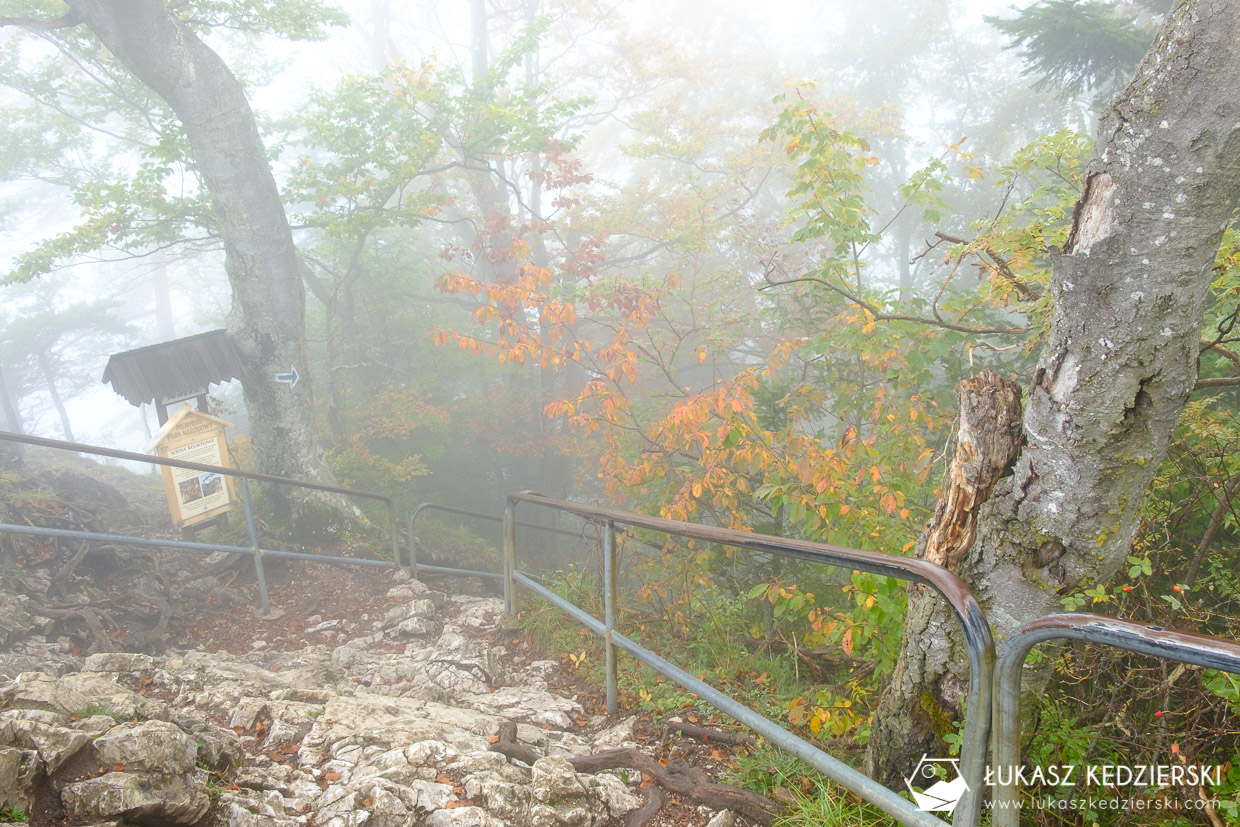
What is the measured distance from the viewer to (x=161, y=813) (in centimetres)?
166

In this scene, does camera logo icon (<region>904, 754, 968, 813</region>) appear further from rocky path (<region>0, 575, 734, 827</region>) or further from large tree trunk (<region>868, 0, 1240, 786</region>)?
rocky path (<region>0, 575, 734, 827</region>)

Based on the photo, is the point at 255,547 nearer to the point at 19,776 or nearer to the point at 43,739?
the point at 43,739

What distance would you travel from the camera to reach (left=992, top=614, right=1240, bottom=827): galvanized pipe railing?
935 mm

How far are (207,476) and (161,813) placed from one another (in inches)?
171

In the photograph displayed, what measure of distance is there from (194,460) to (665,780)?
16.2 ft

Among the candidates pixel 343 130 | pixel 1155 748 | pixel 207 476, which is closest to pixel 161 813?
pixel 1155 748

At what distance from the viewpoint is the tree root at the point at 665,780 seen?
2.00 meters

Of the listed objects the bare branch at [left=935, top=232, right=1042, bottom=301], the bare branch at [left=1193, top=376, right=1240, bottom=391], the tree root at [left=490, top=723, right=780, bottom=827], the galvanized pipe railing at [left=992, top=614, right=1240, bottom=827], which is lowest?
the tree root at [left=490, top=723, right=780, bottom=827]

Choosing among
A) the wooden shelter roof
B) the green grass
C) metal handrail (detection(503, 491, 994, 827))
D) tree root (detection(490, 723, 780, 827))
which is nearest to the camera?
metal handrail (detection(503, 491, 994, 827))

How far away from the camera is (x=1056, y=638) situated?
1.13m

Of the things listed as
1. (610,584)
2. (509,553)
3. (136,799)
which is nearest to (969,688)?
(610,584)

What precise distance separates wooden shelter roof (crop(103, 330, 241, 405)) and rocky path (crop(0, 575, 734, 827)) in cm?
235

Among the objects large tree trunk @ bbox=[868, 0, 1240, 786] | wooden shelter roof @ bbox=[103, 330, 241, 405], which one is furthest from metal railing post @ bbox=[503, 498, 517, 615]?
wooden shelter roof @ bbox=[103, 330, 241, 405]

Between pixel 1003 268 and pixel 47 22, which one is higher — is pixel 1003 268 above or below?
below
